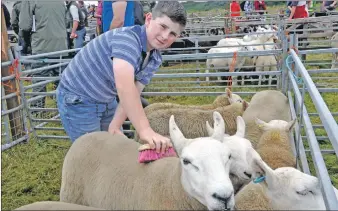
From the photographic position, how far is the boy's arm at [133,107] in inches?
82.7

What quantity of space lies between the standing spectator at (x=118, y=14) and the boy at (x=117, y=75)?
1.15 meters

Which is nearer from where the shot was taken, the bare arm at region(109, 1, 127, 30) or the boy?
the boy

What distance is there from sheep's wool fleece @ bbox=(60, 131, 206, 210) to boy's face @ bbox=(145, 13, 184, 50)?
666 millimetres

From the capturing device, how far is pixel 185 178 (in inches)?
76.3

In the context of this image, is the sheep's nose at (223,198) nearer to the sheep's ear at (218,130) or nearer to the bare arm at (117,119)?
the sheep's ear at (218,130)

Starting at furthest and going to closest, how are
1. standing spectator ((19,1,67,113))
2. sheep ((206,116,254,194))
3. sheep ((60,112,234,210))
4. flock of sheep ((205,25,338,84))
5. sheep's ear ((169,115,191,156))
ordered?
1. flock of sheep ((205,25,338,84))
2. standing spectator ((19,1,67,113))
3. sheep ((206,116,254,194))
4. sheep's ear ((169,115,191,156))
5. sheep ((60,112,234,210))

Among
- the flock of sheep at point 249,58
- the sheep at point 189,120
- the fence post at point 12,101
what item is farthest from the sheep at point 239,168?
the flock of sheep at point 249,58

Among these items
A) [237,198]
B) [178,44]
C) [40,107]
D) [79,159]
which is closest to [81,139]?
[79,159]

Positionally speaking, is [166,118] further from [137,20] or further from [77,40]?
[77,40]

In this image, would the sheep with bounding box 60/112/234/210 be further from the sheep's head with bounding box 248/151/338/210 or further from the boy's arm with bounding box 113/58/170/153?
the sheep's head with bounding box 248/151/338/210

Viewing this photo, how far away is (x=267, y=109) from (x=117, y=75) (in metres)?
2.34

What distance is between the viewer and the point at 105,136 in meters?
2.60

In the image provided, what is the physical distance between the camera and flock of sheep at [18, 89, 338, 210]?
5.99ft

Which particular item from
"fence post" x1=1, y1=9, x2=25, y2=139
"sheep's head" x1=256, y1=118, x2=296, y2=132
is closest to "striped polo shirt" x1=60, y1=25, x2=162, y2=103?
"sheep's head" x1=256, y1=118, x2=296, y2=132
